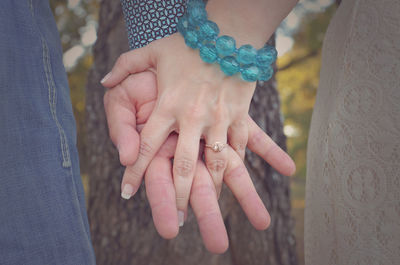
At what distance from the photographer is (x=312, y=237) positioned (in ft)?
3.33

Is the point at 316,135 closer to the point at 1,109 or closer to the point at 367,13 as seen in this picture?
the point at 367,13

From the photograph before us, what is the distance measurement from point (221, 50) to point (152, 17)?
280mm

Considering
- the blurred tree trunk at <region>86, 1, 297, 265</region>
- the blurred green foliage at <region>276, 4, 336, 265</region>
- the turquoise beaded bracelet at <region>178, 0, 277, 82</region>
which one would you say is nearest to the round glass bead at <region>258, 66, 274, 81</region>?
the turquoise beaded bracelet at <region>178, 0, 277, 82</region>

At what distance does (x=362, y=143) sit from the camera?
82cm

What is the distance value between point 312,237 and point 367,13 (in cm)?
63

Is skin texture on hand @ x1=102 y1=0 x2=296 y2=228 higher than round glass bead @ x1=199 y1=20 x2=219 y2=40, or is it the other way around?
round glass bead @ x1=199 y1=20 x2=219 y2=40

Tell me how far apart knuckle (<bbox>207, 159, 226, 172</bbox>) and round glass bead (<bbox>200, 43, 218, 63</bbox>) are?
27 centimetres

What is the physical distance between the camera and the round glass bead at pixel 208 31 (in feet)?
3.02

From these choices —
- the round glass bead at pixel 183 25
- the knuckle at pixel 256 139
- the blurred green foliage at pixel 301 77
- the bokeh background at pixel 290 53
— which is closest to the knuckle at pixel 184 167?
the knuckle at pixel 256 139

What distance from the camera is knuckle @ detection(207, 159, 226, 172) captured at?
0.94 meters

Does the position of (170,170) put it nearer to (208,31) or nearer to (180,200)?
(180,200)

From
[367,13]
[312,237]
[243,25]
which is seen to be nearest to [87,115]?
[243,25]

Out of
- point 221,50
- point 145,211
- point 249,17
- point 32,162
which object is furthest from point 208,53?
point 145,211

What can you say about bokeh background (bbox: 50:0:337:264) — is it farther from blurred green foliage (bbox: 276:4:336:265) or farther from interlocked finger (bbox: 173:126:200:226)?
interlocked finger (bbox: 173:126:200:226)
